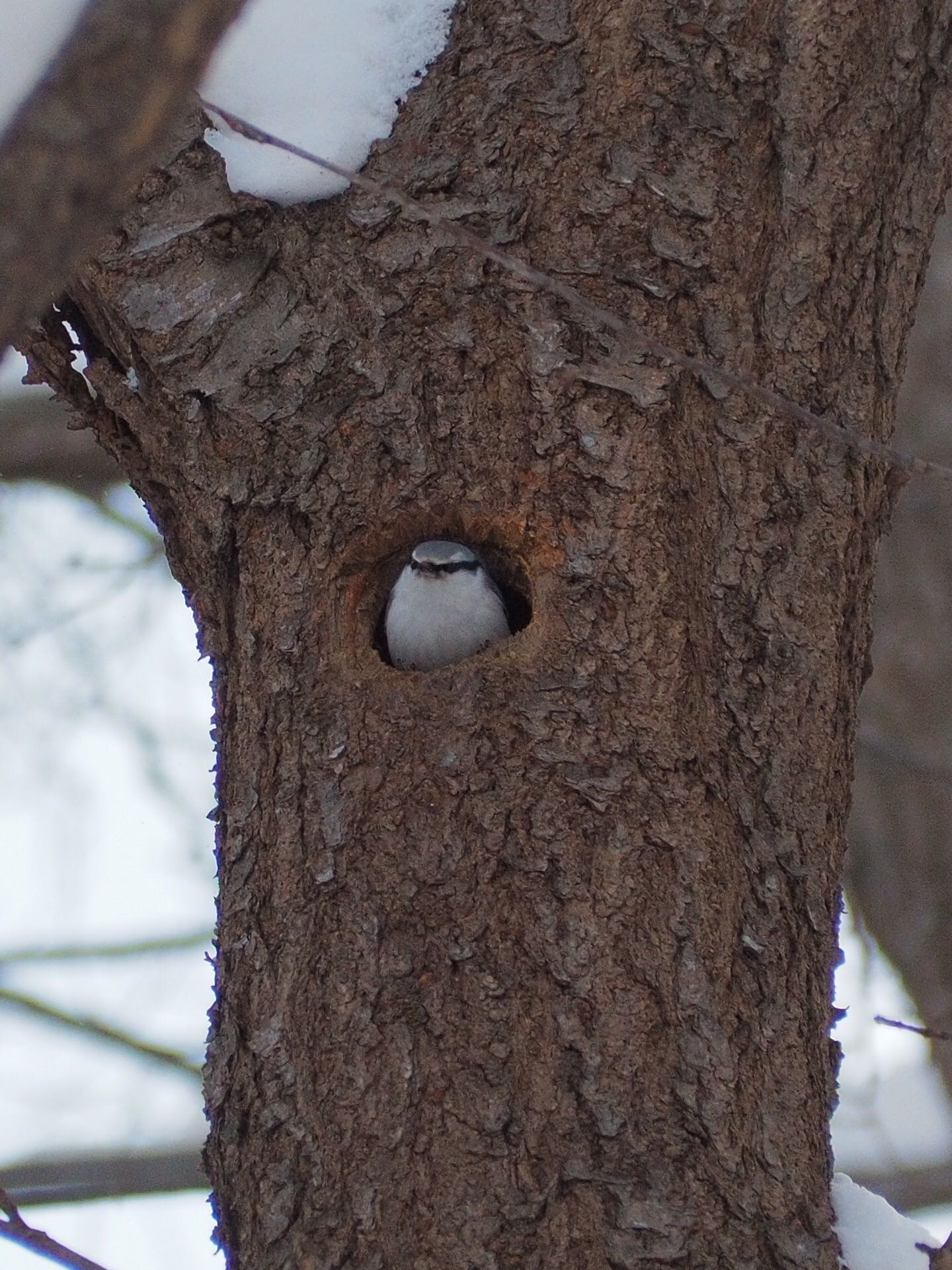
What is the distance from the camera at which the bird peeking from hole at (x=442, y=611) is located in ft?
10.6

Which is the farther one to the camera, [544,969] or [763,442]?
[763,442]

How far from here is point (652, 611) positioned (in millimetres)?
2551

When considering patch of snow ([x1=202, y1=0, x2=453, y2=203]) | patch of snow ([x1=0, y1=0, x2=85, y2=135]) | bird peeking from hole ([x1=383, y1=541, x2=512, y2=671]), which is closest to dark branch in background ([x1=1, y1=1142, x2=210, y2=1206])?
bird peeking from hole ([x1=383, y1=541, x2=512, y2=671])

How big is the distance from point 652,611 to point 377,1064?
0.89m

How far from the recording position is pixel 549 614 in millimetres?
2607

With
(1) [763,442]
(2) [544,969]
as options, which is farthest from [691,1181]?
(1) [763,442]

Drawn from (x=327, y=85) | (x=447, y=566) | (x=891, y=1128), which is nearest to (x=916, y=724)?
(x=891, y=1128)

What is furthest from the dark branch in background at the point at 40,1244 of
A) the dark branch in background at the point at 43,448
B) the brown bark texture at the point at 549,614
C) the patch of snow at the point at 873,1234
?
the dark branch in background at the point at 43,448

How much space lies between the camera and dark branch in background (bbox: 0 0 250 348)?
1219mm

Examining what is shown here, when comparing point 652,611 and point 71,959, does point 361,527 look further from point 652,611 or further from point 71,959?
point 71,959

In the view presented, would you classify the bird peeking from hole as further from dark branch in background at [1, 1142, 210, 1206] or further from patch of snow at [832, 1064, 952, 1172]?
patch of snow at [832, 1064, 952, 1172]

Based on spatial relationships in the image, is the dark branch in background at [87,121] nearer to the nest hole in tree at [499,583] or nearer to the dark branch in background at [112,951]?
the nest hole in tree at [499,583]

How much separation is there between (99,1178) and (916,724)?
346cm

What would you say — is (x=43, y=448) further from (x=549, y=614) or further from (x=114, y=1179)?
(x=549, y=614)
